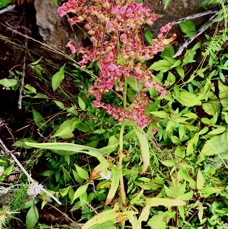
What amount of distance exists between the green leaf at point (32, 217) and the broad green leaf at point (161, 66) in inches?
36.1

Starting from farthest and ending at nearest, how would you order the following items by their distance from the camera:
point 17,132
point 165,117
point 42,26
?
point 17,132, point 42,26, point 165,117

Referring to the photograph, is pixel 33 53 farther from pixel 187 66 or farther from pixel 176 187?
pixel 176 187

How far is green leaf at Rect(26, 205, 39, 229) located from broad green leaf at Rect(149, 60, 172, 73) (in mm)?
917

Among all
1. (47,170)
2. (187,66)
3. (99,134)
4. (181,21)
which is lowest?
(47,170)

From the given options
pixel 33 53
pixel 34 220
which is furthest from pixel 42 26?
pixel 34 220

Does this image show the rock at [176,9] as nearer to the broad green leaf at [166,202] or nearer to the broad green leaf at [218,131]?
the broad green leaf at [218,131]

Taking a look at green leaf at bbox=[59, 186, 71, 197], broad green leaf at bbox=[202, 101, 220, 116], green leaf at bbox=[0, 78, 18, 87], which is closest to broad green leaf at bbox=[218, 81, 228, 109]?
broad green leaf at bbox=[202, 101, 220, 116]

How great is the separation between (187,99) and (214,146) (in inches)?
11.0

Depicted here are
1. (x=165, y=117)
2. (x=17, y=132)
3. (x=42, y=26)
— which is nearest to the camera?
(x=165, y=117)

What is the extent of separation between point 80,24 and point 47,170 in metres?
0.77

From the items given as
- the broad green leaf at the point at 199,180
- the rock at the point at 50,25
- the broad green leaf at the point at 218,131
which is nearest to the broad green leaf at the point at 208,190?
the broad green leaf at the point at 199,180

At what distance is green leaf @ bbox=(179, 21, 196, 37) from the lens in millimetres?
2252

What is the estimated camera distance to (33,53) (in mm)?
2430

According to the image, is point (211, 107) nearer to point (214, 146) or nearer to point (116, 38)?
point (214, 146)
